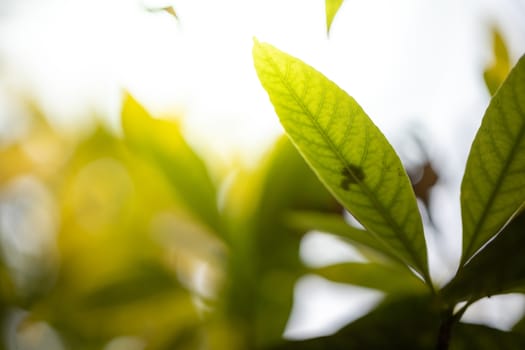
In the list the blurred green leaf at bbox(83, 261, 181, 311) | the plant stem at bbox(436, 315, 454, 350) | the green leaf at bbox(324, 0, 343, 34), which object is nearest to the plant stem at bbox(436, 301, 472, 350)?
the plant stem at bbox(436, 315, 454, 350)

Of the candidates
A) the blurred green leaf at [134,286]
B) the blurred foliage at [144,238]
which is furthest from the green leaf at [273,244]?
the blurred green leaf at [134,286]

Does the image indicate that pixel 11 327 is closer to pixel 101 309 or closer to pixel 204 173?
pixel 101 309

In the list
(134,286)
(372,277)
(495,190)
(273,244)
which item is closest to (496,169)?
(495,190)

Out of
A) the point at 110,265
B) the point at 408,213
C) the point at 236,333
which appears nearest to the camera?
the point at 408,213

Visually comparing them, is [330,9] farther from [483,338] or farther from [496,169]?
[483,338]

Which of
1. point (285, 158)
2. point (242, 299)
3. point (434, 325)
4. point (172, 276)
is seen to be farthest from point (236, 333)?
point (434, 325)

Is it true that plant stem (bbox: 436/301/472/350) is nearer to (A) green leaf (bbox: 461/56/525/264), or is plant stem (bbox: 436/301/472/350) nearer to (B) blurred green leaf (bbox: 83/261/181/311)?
(A) green leaf (bbox: 461/56/525/264)
